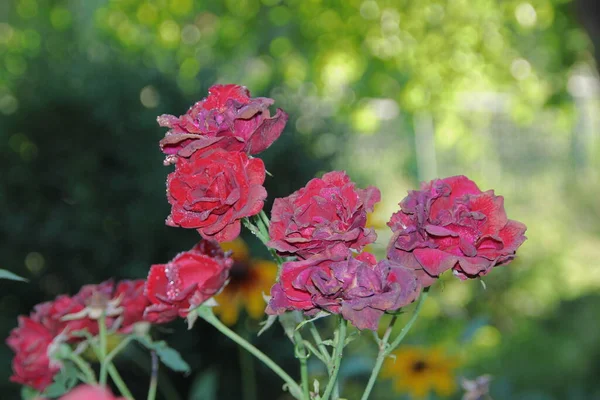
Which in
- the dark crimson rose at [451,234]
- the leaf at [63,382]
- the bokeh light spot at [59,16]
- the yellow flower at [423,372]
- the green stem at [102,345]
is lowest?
the yellow flower at [423,372]

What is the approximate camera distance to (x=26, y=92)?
7.83 feet

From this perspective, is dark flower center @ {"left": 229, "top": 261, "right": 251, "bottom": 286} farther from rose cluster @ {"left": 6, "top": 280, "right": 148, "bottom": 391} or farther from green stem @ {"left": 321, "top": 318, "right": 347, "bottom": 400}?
green stem @ {"left": 321, "top": 318, "right": 347, "bottom": 400}

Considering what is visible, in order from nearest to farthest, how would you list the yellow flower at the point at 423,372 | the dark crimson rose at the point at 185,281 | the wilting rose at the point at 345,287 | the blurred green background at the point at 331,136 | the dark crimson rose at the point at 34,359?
the wilting rose at the point at 345,287 < the dark crimson rose at the point at 185,281 < the dark crimson rose at the point at 34,359 < the yellow flower at the point at 423,372 < the blurred green background at the point at 331,136

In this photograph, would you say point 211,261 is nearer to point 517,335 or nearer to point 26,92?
point 26,92

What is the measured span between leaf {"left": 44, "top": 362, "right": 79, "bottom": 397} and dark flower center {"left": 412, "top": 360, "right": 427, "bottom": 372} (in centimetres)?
124

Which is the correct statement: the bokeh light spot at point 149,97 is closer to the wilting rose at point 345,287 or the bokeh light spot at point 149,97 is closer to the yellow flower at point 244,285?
the yellow flower at point 244,285

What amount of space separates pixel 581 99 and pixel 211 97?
733cm

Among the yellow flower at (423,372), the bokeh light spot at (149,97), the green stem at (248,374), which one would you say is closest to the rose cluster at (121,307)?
the yellow flower at (423,372)

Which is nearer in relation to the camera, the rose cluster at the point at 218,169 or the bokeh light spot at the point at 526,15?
the rose cluster at the point at 218,169

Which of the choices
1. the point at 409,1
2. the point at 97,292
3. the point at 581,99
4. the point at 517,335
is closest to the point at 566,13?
the point at 409,1

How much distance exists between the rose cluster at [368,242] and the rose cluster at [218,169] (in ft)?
0.09

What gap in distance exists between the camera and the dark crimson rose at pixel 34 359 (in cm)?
73

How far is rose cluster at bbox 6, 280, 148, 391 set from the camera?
70 centimetres

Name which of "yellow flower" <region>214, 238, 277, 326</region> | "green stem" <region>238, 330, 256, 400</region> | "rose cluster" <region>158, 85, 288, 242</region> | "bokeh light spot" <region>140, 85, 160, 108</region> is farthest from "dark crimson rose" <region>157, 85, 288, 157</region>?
"bokeh light spot" <region>140, 85, 160, 108</region>
